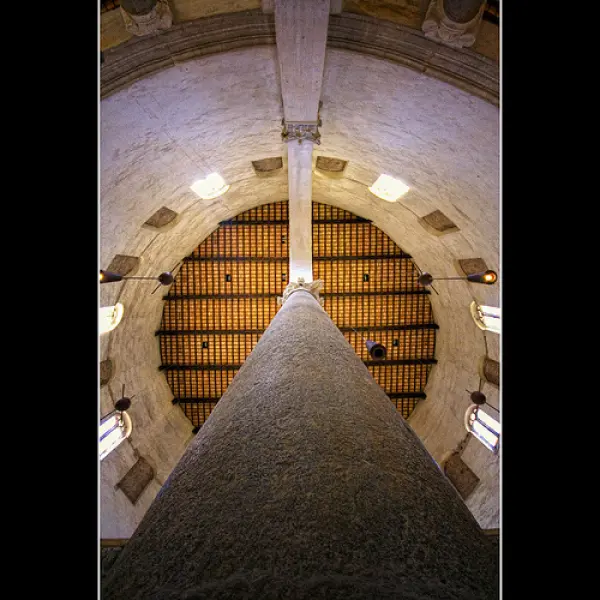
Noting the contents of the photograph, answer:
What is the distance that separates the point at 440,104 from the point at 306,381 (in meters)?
4.88

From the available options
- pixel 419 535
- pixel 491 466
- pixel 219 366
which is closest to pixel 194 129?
pixel 419 535

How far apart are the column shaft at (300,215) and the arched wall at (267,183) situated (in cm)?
78

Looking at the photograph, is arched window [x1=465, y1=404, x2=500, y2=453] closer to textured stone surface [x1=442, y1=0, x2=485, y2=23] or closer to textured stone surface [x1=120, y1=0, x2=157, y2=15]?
textured stone surface [x1=442, y1=0, x2=485, y2=23]

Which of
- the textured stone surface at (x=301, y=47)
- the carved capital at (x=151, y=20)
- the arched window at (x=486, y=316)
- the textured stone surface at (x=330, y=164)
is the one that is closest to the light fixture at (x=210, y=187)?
the textured stone surface at (x=330, y=164)

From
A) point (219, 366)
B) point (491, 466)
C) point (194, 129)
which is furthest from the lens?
point (219, 366)

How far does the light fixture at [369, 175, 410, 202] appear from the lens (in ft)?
25.0

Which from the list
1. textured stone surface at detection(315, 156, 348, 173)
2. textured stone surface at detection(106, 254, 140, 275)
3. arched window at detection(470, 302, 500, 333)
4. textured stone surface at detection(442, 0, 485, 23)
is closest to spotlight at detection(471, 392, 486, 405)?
arched window at detection(470, 302, 500, 333)

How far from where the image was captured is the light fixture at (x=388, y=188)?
300 inches

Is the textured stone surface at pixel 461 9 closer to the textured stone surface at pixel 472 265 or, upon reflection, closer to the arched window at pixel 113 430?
the textured stone surface at pixel 472 265

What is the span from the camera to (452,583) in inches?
43.6

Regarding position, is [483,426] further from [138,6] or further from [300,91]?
[138,6]

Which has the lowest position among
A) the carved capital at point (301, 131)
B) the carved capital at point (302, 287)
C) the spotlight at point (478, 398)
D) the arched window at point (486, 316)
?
the spotlight at point (478, 398)
